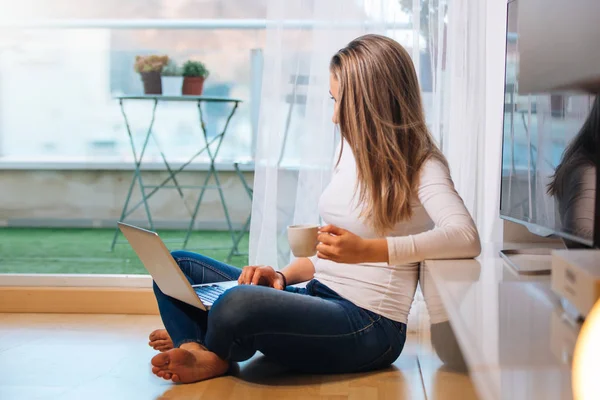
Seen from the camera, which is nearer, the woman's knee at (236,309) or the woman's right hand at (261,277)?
the woman's knee at (236,309)

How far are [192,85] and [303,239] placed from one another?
→ 75.1 inches

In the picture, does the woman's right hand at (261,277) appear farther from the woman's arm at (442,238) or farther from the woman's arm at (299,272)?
the woman's arm at (442,238)

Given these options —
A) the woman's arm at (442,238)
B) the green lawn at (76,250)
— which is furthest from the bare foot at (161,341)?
the green lawn at (76,250)

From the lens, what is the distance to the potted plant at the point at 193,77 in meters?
3.49

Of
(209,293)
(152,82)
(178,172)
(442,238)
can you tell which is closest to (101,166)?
(178,172)

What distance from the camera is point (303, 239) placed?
5.82 ft

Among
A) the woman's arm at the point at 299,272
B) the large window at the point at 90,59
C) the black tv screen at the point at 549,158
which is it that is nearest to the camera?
the black tv screen at the point at 549,158

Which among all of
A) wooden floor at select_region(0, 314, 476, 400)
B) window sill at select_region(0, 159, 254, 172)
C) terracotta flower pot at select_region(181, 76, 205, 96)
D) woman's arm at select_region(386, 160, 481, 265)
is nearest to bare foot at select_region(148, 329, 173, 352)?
wooden floor at select_region(0, 314, 476, 400)

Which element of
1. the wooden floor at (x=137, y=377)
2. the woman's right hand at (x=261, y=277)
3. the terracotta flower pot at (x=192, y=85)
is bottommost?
A: the wooden floor at (x=137, y=377)

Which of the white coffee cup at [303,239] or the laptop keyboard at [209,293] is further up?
the white coffee cup at [303,239]

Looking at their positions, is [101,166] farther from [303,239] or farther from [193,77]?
[303,239]

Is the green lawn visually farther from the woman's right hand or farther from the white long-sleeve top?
the white long-sleeve top

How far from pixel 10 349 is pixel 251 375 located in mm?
888

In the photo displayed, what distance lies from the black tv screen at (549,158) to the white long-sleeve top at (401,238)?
180mm
